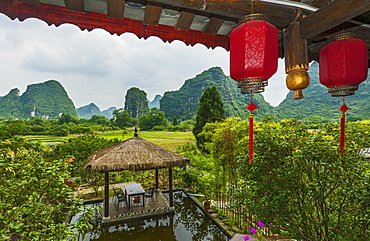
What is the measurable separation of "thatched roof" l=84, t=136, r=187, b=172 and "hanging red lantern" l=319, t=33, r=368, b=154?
3.67 meters

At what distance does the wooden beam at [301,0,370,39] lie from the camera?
3.40 feet

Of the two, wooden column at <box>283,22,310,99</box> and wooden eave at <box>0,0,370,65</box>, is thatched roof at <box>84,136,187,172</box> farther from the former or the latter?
wooden column at <box>283,22,310,99</box>

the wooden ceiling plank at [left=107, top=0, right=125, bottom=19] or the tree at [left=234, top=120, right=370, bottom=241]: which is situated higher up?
the wooden ceiling plank at [left=107, top=0, right=125, bottom=19]

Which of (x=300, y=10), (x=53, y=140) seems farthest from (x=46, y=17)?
(x=53, y=140)

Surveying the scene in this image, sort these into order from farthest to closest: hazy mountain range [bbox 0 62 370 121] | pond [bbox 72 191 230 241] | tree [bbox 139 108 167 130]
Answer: hazy mountain range [bbox 0 62 370 121], tree [bbox 139 108 167 130], pond [bbox 72 191 230 241]

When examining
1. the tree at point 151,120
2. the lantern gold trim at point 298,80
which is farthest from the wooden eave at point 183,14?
the tree at point 151,120

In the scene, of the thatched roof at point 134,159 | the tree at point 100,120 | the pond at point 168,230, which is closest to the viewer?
the pond at point 168,230

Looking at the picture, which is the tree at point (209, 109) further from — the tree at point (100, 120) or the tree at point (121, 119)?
the tree at point (100, 120)

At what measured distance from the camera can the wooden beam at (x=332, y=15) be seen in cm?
104

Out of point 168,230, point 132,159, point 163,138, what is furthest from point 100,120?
point 168,230

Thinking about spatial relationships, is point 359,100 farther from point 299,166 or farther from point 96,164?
point 96,164

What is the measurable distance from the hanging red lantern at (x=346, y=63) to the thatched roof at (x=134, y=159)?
367 centimetres

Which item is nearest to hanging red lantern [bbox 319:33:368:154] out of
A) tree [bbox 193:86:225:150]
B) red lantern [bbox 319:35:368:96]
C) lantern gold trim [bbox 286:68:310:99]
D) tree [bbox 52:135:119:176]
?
red lantern [bbox 319:35:368:96]

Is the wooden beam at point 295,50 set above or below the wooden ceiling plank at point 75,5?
below
